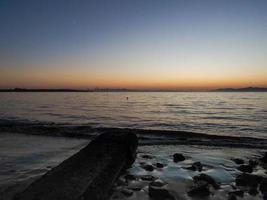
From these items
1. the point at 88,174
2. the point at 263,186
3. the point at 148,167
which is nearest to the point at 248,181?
the point at 263,186

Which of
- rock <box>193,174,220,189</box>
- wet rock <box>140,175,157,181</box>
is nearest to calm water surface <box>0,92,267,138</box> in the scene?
rock <box>193,174,220,189</box>

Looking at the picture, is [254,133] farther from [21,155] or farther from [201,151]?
[21,155]

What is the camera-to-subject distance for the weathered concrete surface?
5.53 m

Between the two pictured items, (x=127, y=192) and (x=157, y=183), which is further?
(x=157, y=183)

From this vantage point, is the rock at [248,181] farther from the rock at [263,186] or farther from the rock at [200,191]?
the rock at [200,191]

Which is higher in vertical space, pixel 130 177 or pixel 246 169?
pixel 130 177

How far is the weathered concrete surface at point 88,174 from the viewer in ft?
18.1

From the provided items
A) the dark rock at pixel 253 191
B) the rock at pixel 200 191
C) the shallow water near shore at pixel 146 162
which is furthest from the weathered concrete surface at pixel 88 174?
the dark rock at pixel 253 191

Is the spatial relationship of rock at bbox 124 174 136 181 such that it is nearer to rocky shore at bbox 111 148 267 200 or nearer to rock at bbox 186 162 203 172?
rocky shore at bbox 111 148 267 200

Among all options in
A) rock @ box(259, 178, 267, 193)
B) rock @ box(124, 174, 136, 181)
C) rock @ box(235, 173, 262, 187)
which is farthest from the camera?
rock @ box(124, 174, 136, 181)

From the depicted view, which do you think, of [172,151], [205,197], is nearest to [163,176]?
[205,197]

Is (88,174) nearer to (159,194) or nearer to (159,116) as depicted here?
(159,194)

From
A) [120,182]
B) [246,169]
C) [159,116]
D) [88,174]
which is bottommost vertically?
[159,116]

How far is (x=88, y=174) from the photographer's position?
666 cm
